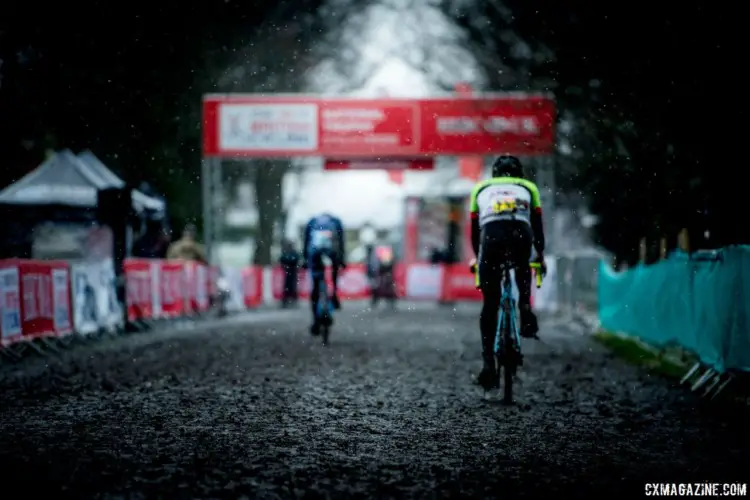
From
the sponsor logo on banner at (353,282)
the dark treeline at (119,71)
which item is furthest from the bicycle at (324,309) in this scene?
the sponsor logo on banner at (353,282)

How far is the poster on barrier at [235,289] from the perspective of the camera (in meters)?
27.4

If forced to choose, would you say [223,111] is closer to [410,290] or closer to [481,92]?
[481,92]

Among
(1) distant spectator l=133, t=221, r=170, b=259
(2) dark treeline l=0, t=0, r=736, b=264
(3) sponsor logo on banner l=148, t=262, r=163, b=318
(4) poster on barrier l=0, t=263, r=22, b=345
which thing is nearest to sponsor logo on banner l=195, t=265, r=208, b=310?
(1) distant spectator l=133, t=221, r=170, b=259

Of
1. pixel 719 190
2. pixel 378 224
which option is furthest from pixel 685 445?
pixel 378 224

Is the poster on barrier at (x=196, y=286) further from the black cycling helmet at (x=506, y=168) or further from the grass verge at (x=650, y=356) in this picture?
the black cycling helmet at (x=506, y=168)

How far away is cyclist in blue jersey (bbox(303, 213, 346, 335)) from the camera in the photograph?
14.7m

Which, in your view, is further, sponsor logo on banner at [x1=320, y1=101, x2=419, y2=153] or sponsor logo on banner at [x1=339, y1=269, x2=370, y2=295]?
sponsor logo on banner at [x1=339, y1=269, x2=370, y2=295]

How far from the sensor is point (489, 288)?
28.2ft

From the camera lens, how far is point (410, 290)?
1476 inches

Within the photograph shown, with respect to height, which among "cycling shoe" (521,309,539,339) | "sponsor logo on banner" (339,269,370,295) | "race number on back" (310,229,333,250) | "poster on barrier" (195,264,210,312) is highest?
"race number on back" (310,229,333,250)

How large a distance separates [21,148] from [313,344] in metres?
15.2

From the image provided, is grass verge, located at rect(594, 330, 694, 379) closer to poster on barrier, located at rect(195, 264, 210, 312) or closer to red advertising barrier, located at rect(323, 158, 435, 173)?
poster on barrier, located at rect(195, 264, 210, 312)

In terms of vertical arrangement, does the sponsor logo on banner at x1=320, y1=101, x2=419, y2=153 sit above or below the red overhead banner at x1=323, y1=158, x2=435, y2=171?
above

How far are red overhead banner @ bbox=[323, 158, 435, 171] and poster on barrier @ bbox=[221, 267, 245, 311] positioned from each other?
3779mm
